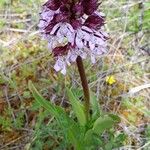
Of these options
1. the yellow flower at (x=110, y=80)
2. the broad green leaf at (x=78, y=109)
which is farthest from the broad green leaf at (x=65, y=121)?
the yellow flower at (x=110, y=80)

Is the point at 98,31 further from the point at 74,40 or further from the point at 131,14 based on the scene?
the point at 131,14

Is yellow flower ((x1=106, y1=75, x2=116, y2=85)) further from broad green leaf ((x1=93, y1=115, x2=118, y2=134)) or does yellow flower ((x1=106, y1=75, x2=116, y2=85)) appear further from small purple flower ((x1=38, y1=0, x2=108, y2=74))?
small purple flower ((x1=38, y1=0, x2=108, y2=74))

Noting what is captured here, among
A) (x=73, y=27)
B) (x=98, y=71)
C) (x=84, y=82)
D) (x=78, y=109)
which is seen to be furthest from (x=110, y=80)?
(x=73, y=27)

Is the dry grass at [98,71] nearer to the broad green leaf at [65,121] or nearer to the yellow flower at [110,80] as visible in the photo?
the yellow flower at [110,80]

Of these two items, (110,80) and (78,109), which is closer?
(78,109)

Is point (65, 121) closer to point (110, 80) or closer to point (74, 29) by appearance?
point (74, 29)

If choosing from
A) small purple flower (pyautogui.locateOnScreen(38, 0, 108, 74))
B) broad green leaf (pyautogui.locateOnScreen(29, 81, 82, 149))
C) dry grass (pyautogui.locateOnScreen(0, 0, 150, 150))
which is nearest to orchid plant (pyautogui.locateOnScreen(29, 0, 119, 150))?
small purple flower (pyautogui.locateOnScreen(38, 0, 108, 74))

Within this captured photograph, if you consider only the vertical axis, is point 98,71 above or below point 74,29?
below
